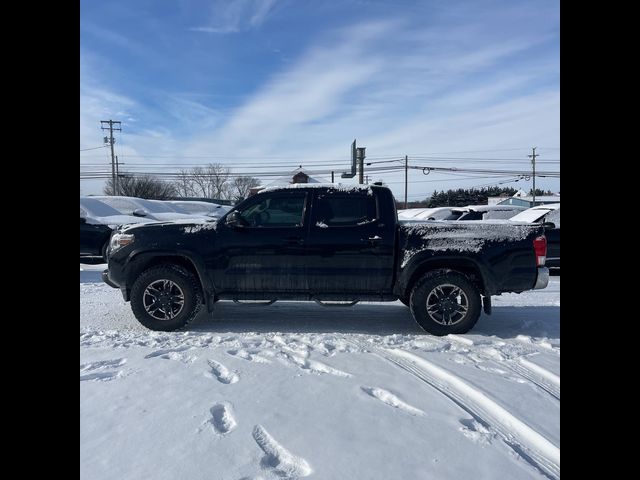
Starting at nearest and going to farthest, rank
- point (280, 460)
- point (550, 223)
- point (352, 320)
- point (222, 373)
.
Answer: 1. point (280, 460)
2. point (222, 373)
3. point (352, 320)
4. point (550, 223)

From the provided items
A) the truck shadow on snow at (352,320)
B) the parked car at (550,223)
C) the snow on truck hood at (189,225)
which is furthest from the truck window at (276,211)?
the parked car at (550,223)

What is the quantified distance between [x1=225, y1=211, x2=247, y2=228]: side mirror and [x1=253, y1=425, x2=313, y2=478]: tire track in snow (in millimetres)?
2832

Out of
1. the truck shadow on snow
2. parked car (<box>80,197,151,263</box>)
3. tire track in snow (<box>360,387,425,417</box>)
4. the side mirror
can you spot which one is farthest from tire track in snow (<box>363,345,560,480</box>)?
parked car (<box>80,197,151,263</box>)

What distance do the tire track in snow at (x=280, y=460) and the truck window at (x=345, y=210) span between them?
9.31ft

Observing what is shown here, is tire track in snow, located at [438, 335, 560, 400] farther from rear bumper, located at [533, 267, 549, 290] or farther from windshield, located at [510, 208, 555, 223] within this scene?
windshield, located at [510, 208, 555, 223]

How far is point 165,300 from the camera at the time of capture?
194 inches

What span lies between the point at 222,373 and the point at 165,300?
171 centimetres

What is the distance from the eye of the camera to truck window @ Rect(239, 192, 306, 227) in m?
5.04

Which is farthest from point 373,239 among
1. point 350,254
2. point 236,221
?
point 236,221

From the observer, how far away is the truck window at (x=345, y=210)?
501cm

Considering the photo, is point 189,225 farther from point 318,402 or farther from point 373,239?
point 318,402
